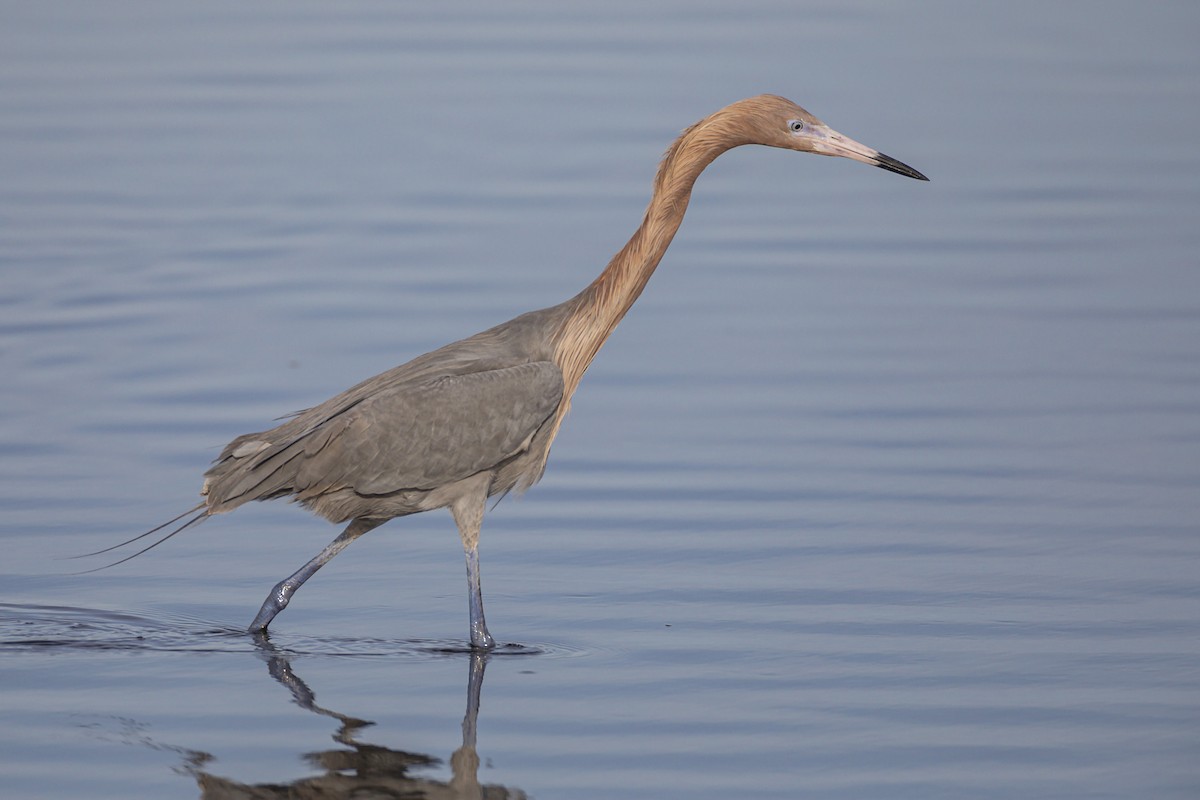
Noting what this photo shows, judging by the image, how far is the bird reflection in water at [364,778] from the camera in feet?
22.8

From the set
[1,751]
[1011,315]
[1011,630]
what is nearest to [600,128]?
[1011,315]

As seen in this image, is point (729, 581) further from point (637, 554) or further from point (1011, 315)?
point (1011, 315)

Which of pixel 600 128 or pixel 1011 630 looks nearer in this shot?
pixel 1011 630

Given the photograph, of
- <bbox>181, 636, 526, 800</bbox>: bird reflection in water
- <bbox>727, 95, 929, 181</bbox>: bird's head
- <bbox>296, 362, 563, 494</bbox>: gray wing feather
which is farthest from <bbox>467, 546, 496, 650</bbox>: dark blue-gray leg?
<bbox>727, 95, 929, 181</bbox>: bird's head

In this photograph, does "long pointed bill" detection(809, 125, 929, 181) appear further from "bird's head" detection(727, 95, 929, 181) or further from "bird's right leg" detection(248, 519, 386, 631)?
"bird's right leg" detection(248, 519, 386, 631)

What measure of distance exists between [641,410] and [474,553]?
3428 mm

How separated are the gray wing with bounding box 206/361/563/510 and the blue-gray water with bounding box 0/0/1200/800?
0.63 metres

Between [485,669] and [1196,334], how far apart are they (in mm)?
6751

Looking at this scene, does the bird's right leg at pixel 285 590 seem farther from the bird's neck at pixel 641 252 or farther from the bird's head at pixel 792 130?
the bird's head at pixel 792 130

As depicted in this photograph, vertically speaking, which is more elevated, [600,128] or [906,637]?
[600,128]

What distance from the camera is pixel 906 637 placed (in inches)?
342

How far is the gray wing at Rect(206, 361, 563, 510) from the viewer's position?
28.7 feet

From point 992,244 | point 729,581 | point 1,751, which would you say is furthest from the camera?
point 992,244

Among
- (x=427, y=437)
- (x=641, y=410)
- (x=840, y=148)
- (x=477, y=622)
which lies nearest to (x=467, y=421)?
(x=427, y=437)
